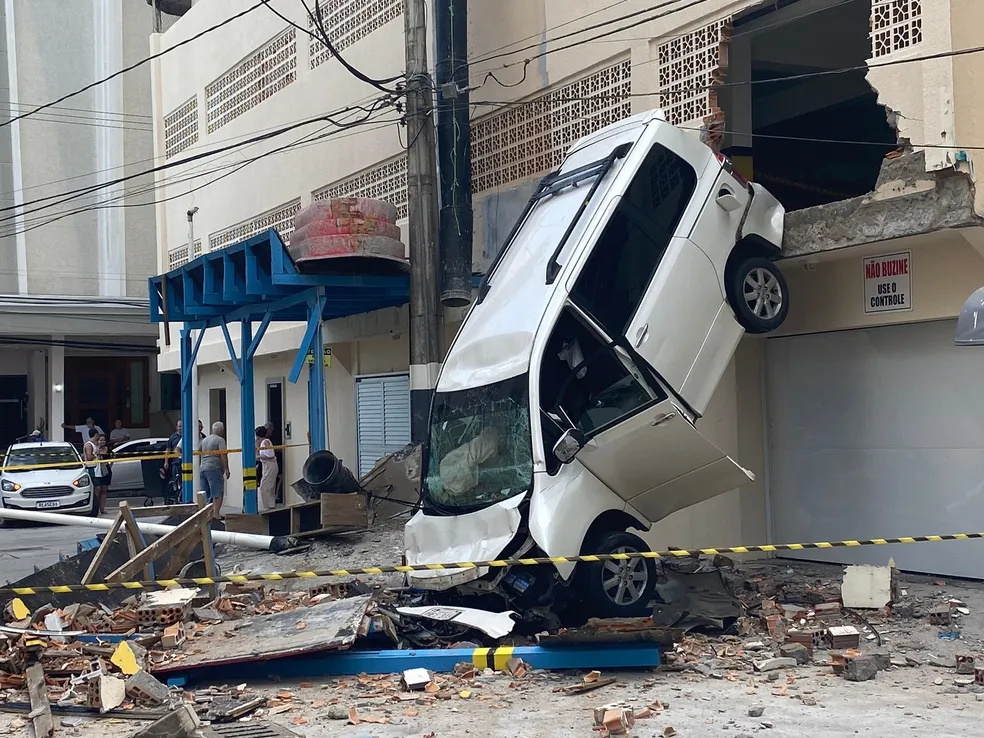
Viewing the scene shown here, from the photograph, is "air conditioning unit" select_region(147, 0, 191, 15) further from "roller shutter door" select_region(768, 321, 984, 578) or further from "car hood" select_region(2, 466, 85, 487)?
"roller shutter door" select_region(768, 321, 984, 578)

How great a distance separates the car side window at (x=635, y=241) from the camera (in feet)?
29.1

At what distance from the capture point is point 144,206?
35.9 meters

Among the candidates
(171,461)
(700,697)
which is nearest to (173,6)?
(171,461)

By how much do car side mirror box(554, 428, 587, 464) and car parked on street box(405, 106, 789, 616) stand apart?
0.05ft

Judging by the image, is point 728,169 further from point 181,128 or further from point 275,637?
point 181,128

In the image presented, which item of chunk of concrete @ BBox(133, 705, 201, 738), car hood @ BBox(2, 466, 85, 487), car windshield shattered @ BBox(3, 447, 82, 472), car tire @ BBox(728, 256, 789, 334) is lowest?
chunk of concrete @ BBox(133, 705, 201, 738)

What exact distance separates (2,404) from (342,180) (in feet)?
79.5

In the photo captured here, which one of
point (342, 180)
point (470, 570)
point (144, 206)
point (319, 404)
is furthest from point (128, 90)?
point (470, 570)

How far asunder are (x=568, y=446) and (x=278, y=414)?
14.8m

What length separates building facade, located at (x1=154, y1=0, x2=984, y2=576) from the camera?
927 centimetres

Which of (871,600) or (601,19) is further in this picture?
(601,19)

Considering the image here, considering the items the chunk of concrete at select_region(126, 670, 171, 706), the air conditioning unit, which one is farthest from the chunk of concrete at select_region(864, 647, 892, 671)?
the air conditioning unit

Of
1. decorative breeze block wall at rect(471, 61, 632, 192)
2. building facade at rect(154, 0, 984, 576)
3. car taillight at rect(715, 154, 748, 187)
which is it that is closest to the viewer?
building facade at rect(154, 0, 984, 576)

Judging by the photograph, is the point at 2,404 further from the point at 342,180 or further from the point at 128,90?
the point at 342,180
